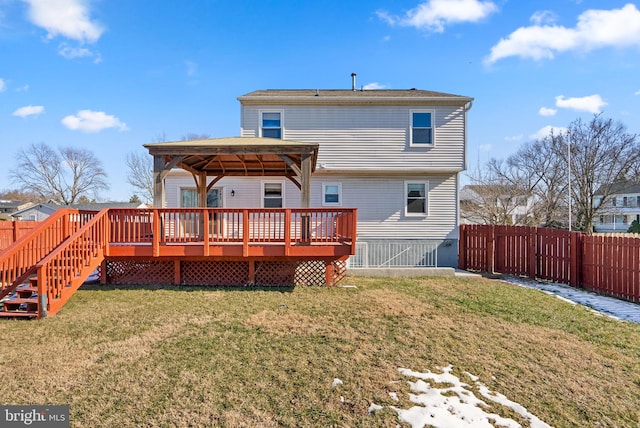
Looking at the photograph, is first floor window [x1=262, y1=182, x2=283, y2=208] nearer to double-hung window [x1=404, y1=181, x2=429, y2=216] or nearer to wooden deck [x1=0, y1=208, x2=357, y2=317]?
wooden deck [x1=0, y1=208, x2=357, y2=317]

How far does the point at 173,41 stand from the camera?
14141 millimetres

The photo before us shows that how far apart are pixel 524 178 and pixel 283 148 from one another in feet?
87.5

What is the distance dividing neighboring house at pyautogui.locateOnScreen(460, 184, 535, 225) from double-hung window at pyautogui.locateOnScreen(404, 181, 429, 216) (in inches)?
429

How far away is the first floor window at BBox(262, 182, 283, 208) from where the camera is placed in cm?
1201

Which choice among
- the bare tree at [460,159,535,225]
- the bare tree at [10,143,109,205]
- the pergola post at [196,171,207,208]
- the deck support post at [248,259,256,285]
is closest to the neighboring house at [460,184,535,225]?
the bare tree at [460,159,535,225]

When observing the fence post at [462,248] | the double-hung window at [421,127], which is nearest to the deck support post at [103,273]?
the double-hung window at [421,127]

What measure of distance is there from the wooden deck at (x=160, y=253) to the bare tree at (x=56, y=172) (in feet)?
160

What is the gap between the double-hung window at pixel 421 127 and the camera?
39.4 feet

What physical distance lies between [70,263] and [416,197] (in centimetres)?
1083

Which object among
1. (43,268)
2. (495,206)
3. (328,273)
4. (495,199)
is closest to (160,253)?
(43,268)

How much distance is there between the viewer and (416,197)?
40.1 feet

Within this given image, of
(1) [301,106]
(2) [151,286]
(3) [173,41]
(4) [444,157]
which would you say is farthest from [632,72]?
(2) [151,286]

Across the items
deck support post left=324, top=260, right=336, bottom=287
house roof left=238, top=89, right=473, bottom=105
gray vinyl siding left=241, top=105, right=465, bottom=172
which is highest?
house roof left=238, top=89, right=473, bottom=105

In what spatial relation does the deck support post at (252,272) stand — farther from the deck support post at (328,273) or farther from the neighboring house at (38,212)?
the neighboring house at (38,212)
